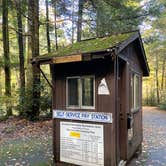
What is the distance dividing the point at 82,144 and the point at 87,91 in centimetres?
112

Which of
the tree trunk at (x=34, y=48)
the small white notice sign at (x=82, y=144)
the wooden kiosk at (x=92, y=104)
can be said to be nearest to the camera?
the wooden kiosk at (x=92, y=104)

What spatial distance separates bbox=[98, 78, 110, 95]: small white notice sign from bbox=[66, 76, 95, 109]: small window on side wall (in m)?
0.18

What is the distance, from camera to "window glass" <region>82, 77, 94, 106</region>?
508 cm

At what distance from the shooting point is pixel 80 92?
519cm

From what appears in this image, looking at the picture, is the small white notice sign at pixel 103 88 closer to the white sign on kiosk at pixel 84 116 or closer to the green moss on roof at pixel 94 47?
the white sign on kiosk at pixel 84 116

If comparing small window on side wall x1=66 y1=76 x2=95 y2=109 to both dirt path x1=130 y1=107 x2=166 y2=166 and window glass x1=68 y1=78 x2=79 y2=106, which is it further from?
dirt path x1=130 y1=107 x2=166 y2=166

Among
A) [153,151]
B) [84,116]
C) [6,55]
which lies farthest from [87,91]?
[6,55]

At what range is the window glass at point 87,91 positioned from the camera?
5083mm

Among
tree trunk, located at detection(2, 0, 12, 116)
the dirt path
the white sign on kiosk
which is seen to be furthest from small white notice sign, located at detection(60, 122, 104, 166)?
tree trunk, located at detection(2, 0, 12, 116)

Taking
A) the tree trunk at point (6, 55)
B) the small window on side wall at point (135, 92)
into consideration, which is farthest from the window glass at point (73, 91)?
the tree trunk at point (6, 55)

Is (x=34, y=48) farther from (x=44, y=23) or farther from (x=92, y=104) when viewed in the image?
(x=92, y=104)

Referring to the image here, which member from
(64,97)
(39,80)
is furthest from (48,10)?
(64,97)

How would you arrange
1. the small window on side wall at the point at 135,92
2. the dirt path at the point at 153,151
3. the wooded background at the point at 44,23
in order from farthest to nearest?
the wooded background at the point at 44,23 → the small window on side wall at the point at 135,92 → the dirt path at the point at 153,151

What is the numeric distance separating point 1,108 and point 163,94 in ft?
51.0
